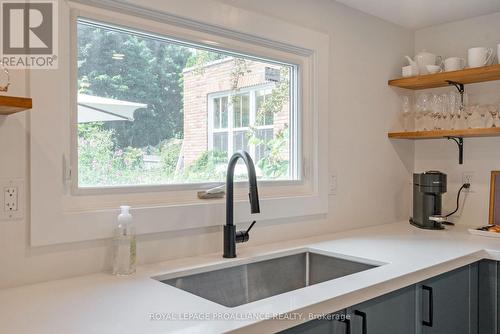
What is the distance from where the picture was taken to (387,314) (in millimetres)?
1457

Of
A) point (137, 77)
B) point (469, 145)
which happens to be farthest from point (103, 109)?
point (469, 145)

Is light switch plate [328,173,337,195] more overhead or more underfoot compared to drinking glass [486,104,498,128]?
more underfoot

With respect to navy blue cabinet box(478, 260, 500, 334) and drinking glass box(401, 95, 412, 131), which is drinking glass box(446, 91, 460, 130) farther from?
navy blue cabinet box(478, 260, 500, 334)

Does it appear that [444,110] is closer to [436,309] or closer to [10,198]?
[436,309]

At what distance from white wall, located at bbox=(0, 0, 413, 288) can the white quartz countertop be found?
0.07 meters

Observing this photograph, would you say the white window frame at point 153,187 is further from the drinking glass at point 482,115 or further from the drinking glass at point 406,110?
the drinking glass at point 482,115

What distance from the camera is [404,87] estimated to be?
278 centimetres

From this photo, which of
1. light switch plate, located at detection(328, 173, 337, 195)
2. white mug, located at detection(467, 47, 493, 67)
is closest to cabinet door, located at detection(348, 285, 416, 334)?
light switch plate, located at detection(328, 173, 337, 195)

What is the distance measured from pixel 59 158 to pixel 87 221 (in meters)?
0.23

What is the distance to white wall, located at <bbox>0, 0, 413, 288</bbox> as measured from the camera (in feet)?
4.36

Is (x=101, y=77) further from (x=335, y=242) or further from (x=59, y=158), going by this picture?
(x=335, y=242)

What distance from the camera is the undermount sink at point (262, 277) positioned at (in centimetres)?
158

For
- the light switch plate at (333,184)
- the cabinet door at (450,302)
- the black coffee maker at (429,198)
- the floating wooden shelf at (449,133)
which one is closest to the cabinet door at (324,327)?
the cabinet door at (450,302)

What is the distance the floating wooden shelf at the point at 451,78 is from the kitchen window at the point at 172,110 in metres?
0.83
